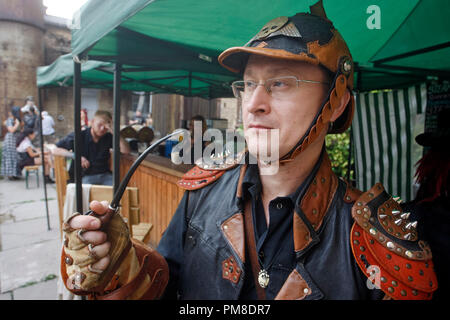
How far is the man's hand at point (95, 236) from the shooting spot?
98 centimetres

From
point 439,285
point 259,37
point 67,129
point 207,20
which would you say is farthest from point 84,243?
point 67,129

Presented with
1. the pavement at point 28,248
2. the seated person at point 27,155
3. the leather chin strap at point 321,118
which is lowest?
the pavement at point 28,248

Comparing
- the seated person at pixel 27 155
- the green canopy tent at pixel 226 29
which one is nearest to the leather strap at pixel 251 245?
the green canopy tent at pixel 226 29

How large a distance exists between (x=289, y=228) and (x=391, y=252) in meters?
0.39

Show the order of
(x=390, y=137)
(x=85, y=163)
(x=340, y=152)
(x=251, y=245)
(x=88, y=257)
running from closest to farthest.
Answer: (x=88, y=257)
(x=251, y=245)
(x=390, y=137)
(x=85, y=163)
(x=340, y=152)

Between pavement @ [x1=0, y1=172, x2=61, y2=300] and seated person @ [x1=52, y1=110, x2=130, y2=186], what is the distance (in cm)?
135

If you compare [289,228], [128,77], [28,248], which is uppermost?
[128,77]

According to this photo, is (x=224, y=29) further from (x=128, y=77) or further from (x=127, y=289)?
(x=128, y=77)

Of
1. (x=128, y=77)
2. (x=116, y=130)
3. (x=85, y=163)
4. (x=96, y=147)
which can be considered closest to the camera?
(x=116, y=130)

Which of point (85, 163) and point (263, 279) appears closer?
point (263, 279)

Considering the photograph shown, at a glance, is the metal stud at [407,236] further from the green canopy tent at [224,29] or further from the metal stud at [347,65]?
the green canopy tent at [224,29]

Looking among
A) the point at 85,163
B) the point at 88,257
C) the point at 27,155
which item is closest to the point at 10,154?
the point at 27,155

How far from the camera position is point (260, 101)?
111 cm
